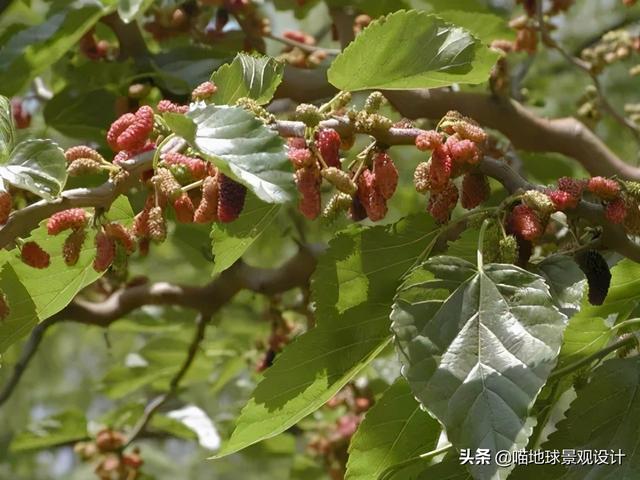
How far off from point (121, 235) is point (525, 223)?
424 mm

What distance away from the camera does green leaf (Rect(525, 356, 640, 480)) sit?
3.84 ft

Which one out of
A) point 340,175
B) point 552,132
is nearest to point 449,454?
point 340,175

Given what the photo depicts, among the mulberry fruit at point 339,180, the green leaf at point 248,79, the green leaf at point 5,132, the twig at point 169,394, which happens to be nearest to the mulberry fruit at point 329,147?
the mulberry fruit at point 339,180

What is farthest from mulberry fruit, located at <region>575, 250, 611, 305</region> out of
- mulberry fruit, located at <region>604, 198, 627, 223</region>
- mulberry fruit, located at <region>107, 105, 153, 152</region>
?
mulberry fruit, located at <region>107, 105, 153, 152</region>

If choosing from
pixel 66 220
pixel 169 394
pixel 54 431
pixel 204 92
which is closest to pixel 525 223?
pixel 204 92

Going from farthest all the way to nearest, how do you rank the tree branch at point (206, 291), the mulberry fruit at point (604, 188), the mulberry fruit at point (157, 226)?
1. the tree branch at point (206, 291)
2. the mulberry fruit at point (604, 188)
3. the mulberry fruit at point (157, 226)

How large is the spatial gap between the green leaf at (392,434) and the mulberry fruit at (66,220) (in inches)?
17.4

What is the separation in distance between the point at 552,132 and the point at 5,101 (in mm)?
1216

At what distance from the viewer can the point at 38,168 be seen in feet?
3.32

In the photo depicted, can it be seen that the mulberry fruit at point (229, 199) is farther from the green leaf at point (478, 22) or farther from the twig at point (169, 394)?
the twig at point (169, 394)

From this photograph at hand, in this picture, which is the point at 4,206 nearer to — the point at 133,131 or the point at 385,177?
the point at 133,131

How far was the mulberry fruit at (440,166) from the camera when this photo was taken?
112 centimetres

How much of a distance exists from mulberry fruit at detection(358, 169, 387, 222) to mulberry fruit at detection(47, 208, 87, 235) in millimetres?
301

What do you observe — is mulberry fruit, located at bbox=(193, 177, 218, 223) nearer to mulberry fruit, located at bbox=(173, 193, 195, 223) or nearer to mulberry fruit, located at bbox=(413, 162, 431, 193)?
mulberry fruit, located at bbox=(173, 193, 195, 223)
